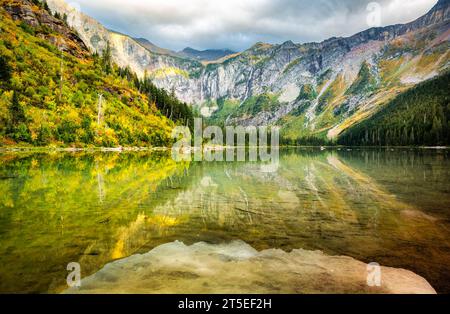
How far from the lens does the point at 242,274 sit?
757 centimetres

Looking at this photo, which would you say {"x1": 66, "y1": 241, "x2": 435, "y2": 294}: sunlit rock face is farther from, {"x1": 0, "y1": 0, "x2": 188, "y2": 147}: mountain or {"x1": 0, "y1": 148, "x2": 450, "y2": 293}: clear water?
{"x1": 0, "y1": 0, "x2": 188, "y2": 147}: mountain

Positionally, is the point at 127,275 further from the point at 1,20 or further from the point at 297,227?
the point at 1,20

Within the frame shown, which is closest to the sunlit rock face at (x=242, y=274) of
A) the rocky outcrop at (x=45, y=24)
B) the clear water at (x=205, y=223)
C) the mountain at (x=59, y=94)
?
the clear water at (x=205, y=223)

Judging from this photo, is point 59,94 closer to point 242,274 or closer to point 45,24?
point 45,24

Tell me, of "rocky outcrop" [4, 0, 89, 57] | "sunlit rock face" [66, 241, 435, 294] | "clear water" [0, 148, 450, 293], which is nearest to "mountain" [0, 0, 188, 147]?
"rocky outcrop" [4, 0, 89, 57]

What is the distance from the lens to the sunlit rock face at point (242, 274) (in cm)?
675

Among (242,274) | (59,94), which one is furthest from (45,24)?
(242,274)

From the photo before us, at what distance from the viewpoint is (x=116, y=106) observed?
110 m

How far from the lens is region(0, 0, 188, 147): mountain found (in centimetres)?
7369

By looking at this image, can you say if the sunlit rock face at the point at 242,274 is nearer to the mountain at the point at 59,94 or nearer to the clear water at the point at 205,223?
the clear water at the point at 205,223

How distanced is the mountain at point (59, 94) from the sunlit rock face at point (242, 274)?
73.2 metres
